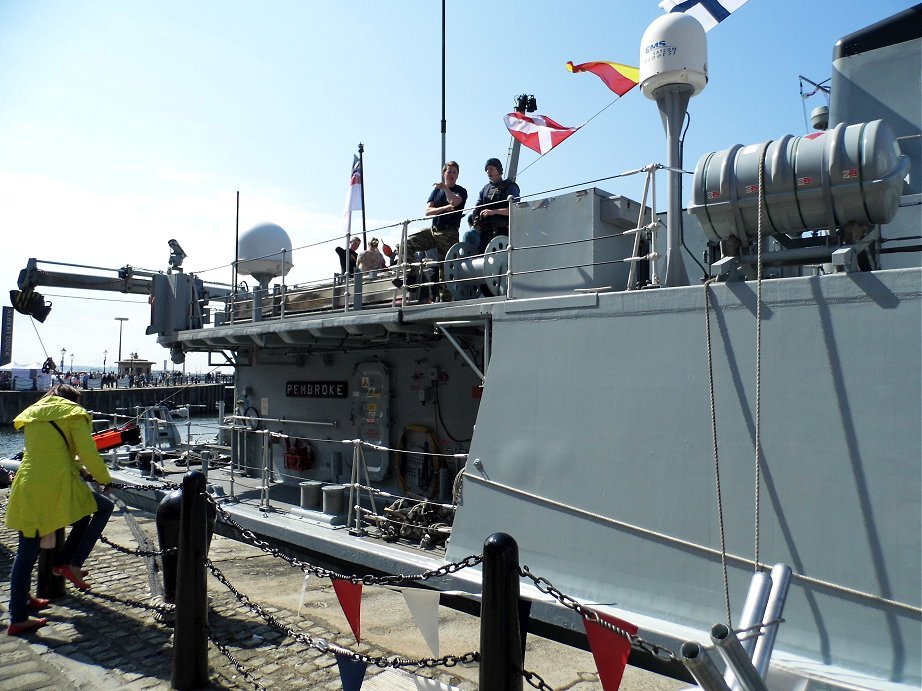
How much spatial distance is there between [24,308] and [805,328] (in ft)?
43.7

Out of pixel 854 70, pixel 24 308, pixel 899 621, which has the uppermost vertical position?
pixel 854 70

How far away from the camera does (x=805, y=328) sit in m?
4.16

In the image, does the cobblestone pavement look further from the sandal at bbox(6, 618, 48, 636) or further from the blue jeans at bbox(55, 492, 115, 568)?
the blue jeans at bbox(55, 492, 115, 568)

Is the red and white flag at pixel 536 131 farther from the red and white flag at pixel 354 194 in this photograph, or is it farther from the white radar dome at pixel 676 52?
the red and white flag at pixel 354 194

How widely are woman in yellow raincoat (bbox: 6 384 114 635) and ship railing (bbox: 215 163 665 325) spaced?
300cm

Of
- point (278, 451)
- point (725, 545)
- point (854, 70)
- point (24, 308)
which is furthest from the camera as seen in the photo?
point (24, 308)

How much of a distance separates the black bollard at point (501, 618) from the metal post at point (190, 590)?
6.54 ft

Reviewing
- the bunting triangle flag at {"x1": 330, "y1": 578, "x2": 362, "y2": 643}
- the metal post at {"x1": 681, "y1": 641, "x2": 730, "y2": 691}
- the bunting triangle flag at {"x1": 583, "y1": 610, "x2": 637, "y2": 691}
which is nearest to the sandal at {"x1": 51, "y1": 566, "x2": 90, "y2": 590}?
the bunting triangle flag at {"x1": 330, "y1": 578, "x2": 362, "y2": 643}

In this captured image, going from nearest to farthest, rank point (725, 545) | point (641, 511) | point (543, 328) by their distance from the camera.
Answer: point (725, 545)
point (641, 511)
point (543, 328)

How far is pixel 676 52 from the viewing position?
5.09 m

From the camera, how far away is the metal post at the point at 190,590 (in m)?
3.96

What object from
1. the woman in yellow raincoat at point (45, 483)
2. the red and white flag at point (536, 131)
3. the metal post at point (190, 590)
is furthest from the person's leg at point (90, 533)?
the red and white flag at point (536, 131)

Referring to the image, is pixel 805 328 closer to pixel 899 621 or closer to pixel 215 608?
pixel 899 621

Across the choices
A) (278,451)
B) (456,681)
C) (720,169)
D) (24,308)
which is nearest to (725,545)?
(456,681)
